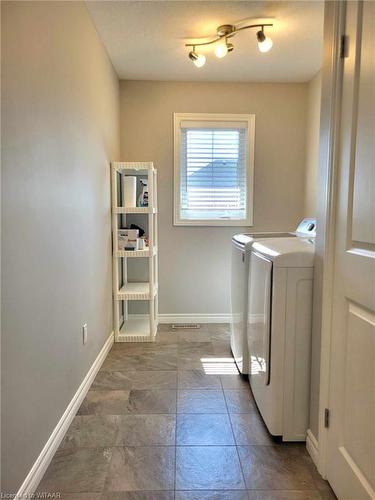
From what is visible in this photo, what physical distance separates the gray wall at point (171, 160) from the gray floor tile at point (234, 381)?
1.17 metres

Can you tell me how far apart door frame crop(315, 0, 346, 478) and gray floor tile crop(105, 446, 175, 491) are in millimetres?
672

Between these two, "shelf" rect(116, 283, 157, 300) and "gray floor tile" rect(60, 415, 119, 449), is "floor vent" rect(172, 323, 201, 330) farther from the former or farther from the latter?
"gray floor tile" rect(60, 415, 119, 449)

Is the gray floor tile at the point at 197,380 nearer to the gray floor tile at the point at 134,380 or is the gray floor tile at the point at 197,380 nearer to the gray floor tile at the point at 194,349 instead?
the gray floor tile at the point at 134,380

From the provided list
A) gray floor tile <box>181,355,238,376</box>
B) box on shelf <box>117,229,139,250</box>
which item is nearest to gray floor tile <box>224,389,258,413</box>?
gray floor tile <box>181,355,238,376</box>

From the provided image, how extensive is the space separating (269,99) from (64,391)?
3109mm

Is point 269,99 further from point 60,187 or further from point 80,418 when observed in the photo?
point 80,418

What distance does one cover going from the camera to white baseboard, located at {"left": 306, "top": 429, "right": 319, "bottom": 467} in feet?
4.78

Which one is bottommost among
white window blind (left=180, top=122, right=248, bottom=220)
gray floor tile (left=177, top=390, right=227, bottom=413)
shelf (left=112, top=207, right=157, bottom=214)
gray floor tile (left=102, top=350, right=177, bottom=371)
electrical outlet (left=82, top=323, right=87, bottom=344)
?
gray floor tile (left=102, top=350, right=177, bottom=371)

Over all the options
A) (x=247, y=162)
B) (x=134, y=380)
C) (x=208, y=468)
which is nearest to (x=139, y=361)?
(x=134, y=380)

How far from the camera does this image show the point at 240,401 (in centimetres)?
200

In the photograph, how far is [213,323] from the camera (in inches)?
136

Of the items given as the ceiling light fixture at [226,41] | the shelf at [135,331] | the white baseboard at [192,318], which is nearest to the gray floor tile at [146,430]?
the shelf at [135,331]

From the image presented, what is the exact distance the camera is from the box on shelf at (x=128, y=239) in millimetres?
2906

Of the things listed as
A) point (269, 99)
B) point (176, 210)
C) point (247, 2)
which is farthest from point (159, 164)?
point (247, 2)
